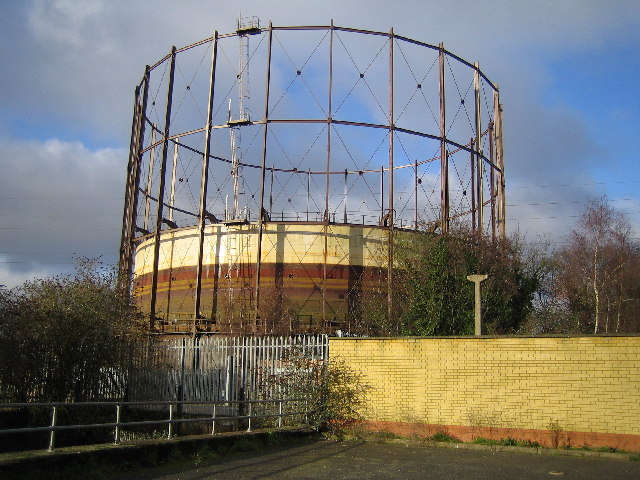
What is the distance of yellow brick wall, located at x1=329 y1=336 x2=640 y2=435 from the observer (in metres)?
11.8

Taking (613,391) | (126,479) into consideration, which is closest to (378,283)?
(613,391)

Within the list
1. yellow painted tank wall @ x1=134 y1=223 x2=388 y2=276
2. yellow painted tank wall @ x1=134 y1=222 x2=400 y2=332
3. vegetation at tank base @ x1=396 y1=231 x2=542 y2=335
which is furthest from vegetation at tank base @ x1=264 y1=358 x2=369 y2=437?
yellow painted tank wall @ x1=134 y1=223 x2=388 y2=276

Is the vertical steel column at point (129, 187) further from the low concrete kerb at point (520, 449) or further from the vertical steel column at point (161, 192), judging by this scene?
the low concrete kerb at point (520, 449)

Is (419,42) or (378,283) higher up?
(419,42)

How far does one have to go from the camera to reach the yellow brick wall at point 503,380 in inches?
463

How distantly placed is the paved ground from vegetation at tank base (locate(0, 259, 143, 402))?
605 centimetres

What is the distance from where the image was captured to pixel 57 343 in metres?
15.1

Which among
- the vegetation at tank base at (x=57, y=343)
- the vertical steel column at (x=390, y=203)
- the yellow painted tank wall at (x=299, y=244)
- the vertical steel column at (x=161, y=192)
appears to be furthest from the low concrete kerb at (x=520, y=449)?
the yellow painted tank wall at (x=299, y=244)

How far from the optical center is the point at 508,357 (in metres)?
12.7

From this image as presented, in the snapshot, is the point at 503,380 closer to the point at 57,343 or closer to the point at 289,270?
the point at 57,343

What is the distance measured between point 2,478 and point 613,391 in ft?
32.5

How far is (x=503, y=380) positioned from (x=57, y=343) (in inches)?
392

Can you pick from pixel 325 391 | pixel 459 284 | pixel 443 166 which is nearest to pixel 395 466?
pixel 325 391

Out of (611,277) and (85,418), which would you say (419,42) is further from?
(85,418)
